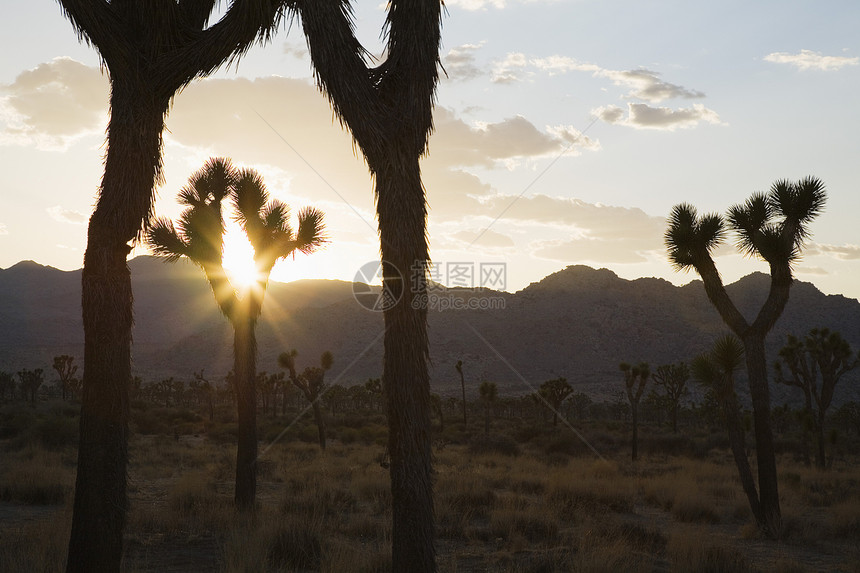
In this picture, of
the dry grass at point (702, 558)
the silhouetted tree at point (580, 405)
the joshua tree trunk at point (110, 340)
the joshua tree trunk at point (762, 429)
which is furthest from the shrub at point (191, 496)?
the silhouetted tree at point (580, 405)

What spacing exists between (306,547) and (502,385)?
3257 inches

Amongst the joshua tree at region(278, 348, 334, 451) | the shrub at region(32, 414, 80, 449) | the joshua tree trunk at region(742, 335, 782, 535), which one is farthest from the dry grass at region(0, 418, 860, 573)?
the joshua tree at region(278, 348, 334, 451)

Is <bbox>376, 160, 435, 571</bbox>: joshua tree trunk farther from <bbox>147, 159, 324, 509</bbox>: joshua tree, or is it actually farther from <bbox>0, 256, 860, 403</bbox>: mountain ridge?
<bbox>0, 256, 860, 403</bbox>: mountain ridge

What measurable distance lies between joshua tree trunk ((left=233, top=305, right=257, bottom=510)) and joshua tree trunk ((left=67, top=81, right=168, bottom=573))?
6114 mm

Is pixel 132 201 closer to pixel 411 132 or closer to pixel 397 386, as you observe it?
pixel 411 132

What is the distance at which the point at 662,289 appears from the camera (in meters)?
110

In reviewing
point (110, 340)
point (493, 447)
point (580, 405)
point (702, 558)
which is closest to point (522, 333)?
point (580, 405)

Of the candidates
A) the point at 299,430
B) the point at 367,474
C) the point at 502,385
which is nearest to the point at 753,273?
the point at 502,385

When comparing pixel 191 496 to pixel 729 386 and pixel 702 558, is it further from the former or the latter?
pixel 729 386

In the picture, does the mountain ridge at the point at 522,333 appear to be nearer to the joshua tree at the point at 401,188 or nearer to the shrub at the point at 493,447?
the shrub at the point at 493,447

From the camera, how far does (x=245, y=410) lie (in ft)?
41.5

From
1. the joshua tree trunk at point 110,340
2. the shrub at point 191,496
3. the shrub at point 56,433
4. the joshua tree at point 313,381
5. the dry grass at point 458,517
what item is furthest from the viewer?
the joshua tree at point 313,381

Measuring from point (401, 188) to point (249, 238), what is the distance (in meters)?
8.55

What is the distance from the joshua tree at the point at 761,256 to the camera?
12.2 metres
